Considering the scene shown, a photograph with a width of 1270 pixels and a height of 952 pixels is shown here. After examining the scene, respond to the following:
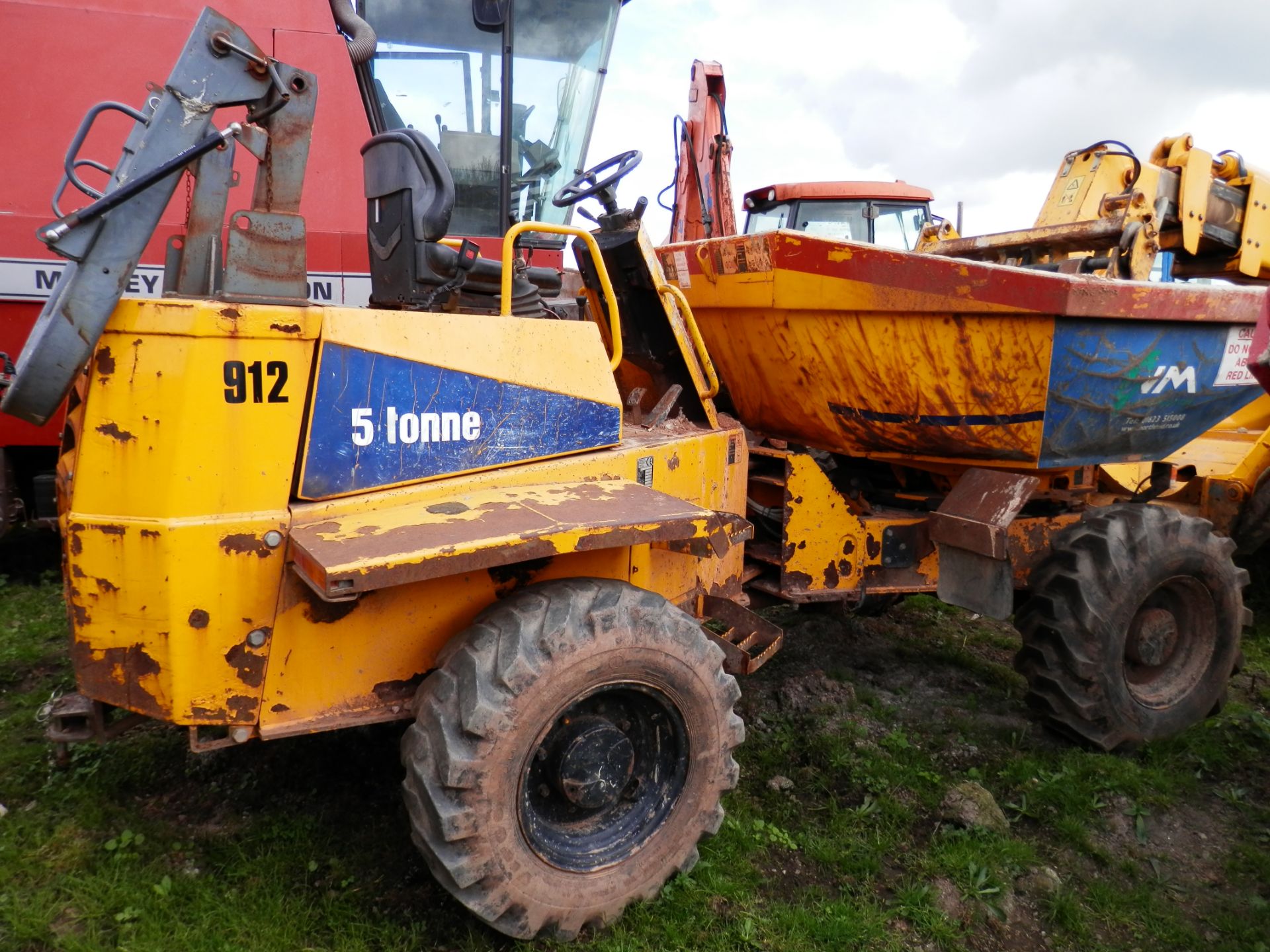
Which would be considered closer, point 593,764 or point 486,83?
point 593,764

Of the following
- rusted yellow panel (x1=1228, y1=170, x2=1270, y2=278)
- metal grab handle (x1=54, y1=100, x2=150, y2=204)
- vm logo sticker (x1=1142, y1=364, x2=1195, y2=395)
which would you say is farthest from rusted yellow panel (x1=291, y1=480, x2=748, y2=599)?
rusted yellow panel (x1=1228, y1=170, x2=1270, y2=278)

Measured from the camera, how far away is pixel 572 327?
277 cm

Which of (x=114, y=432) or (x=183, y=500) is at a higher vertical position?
(x=114, y=432)

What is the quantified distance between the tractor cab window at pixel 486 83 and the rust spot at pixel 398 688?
2.78m

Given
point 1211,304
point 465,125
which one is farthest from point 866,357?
point 465,125

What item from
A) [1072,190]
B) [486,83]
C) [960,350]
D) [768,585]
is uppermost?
[486,83]

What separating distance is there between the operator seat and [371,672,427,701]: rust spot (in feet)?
3.60

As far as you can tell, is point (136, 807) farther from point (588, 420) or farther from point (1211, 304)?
point (1211, 304)

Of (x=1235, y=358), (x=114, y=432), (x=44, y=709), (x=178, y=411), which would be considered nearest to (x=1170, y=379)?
(x=1235, y=358)

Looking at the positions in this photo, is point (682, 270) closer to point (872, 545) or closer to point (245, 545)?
point (872, 545)

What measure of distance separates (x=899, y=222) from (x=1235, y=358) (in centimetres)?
589

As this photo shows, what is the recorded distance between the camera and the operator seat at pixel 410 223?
2707 millimetres

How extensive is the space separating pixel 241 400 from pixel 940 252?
4017 mm

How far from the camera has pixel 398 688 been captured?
8.09 ft
